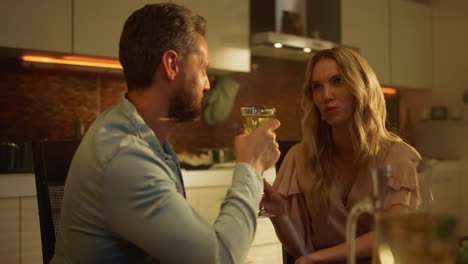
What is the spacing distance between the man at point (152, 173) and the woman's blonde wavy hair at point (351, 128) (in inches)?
20.4

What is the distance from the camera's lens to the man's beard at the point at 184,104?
100 centimetres

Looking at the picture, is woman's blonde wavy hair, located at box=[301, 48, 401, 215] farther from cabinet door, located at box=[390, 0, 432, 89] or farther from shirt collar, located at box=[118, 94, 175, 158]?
cabinet door, located at box=[390, 0, 432, 89]

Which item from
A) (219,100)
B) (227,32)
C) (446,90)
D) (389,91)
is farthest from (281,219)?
(446,90)

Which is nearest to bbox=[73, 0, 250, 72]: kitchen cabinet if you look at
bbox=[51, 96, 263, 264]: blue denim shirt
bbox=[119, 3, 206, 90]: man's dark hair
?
bbox=[119, 3, 206, 90]: man's dark hair

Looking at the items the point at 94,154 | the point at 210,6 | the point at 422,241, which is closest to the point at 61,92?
the point at 210,6

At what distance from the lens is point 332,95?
1450 mm

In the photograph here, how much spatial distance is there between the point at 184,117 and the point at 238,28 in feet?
7.62

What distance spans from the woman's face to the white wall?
10.5 ft

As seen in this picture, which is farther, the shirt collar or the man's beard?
the man's beard

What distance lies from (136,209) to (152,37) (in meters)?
0.35

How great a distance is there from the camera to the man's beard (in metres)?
1.00

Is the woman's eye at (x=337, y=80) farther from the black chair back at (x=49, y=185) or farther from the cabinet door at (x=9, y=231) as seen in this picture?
the cabinet door at (x=9, y=231)

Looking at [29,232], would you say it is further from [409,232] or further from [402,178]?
[409,232]

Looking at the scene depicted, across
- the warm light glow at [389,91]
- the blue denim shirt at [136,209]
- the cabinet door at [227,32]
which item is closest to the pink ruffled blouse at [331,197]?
the blue denim shirt at [136,209]
